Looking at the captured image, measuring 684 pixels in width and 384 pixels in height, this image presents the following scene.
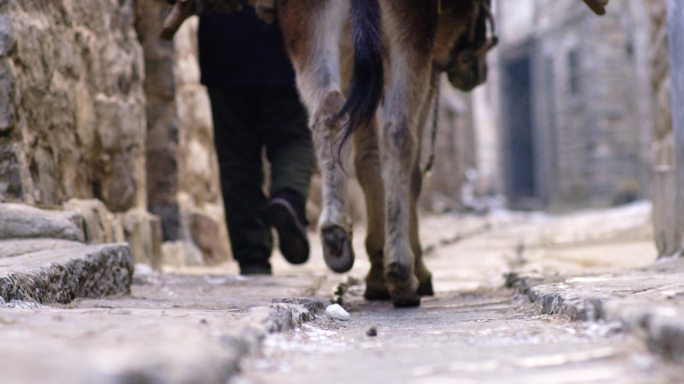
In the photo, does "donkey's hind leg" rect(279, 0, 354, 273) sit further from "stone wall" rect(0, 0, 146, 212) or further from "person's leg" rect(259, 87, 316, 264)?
"stone wall" rect(0, 0, 146, 212)

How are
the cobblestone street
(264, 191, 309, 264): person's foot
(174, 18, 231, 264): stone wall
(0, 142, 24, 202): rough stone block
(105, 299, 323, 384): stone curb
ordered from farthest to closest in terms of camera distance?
1. (174, 18, 231, 264): stone wall
2. (264, 191, 309, 264): person's foot
3. (0, 142, 24, 202): rough stone block
4. the cobblestone street
5. (105, 299, 323, 384): stone curb

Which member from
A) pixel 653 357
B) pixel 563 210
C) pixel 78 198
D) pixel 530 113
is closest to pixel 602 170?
pixel 563 210

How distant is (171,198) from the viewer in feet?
16.9

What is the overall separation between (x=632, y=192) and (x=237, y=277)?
52.1 ft

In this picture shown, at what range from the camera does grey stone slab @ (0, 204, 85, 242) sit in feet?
9.90

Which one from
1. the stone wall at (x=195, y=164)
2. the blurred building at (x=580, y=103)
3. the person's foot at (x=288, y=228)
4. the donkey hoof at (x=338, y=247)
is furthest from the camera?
the blurred building at (x=580, y=103)

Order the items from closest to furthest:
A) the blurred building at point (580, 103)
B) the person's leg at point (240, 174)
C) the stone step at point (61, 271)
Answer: the stone step at point (61, 271) → the person's leg at point (240, 174) → the blurred building at point (580, 103)

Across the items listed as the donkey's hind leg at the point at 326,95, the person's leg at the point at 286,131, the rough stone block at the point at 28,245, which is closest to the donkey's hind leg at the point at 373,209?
the donkey's hind leg at the point at 326,95

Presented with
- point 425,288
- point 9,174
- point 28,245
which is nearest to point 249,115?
point 425,288

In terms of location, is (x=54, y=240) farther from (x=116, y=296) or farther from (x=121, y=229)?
(x=121, y=229)

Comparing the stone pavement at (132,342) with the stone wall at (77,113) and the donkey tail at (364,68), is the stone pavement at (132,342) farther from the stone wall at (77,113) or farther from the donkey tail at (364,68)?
the stone wall at (77,113)

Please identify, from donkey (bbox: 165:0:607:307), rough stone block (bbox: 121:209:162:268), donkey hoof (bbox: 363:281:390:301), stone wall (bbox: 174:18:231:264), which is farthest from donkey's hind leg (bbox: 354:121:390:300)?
stone wall (bbox: 174:18:231:264)

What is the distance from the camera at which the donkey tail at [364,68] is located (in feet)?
9.46

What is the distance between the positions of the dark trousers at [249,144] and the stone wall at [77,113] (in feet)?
1.39
